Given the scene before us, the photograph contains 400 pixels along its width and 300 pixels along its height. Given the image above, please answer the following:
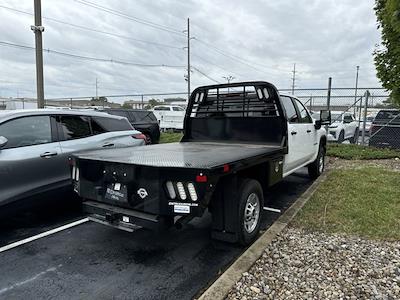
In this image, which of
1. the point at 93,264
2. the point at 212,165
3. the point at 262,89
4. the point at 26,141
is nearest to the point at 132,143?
the point at 26,141

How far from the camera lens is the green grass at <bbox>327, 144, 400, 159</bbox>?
10.8m

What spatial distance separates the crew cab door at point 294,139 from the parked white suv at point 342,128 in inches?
318

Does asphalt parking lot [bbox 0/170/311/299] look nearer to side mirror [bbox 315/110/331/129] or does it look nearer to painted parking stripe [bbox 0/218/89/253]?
painted parking stripe [bbox 0/218/89/253]

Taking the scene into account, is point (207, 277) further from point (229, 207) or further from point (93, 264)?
point (93, 264)

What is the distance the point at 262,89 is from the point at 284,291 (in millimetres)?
3543

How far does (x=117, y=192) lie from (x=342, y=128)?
13361 mm

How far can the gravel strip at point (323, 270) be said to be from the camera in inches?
122

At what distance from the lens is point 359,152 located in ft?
37.1

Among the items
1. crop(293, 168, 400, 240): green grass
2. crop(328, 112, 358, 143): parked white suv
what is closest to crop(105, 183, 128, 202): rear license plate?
crop(293, 168, 400, 240): green grass

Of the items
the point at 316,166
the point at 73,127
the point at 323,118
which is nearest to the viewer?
the point at 73,127

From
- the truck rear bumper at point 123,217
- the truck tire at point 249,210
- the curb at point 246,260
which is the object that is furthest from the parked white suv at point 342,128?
the truck rear bumper at point 123,217

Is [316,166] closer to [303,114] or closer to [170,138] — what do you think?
[303,114]

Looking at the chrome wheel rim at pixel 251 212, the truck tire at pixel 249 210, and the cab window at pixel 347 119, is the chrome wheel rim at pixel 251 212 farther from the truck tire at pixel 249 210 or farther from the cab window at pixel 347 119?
the cab window at pixel 347 119

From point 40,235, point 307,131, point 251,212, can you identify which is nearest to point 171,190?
point 251,212
